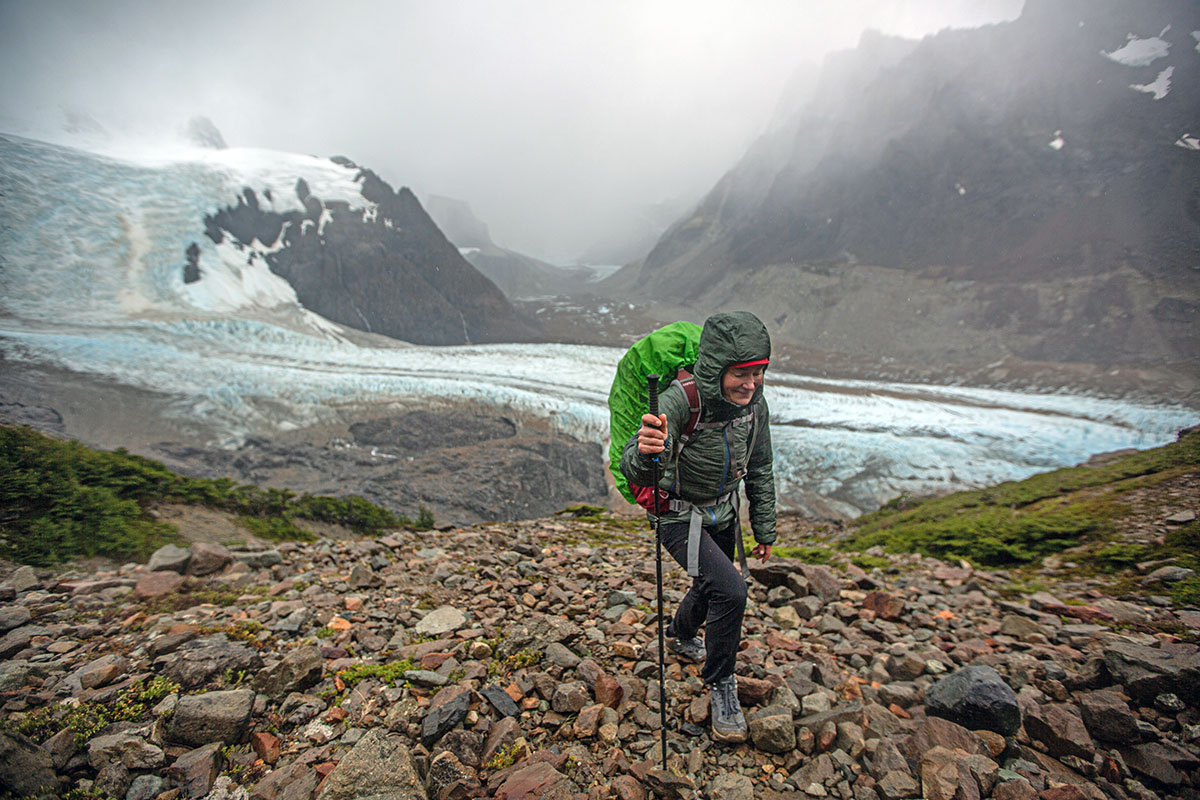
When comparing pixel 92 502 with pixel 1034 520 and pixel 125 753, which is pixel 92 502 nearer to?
pixel 125 753

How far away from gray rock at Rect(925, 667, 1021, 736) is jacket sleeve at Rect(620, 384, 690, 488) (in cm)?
175

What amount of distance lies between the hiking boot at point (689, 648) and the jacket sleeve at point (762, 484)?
708mm

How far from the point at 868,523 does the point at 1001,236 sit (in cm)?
4730

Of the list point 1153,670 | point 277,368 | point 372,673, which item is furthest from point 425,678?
point 277,368

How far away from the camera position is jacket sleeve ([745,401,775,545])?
2504 mm

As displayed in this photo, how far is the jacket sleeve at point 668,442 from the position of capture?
221 centimetres

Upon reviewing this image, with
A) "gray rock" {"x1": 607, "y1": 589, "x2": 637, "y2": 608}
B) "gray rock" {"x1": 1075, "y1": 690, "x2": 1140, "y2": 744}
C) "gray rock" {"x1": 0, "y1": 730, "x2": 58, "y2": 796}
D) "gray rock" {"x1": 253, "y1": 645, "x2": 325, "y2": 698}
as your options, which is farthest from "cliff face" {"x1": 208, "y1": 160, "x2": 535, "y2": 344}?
"gray rock" {"x1": 1075, "y1": 690, "x2": 1140, "y2": 744}

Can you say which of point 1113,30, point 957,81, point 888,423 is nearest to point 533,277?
point 957,81

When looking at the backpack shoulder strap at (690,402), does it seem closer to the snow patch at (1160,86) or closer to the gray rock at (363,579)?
the gray rock at (363,579)

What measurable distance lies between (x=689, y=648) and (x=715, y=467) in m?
1.22

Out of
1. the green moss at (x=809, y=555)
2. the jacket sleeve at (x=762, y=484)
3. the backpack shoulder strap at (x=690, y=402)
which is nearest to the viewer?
the backpack shoulder strap at (x=690, y=402)

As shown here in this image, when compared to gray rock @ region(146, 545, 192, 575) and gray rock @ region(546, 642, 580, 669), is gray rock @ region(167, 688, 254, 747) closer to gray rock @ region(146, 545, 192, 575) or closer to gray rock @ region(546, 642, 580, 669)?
gray rock @ region(546, 642, 580, 669)

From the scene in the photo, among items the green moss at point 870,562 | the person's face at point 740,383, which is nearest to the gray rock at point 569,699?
the person's face at point 740,383

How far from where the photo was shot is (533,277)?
327 feet
